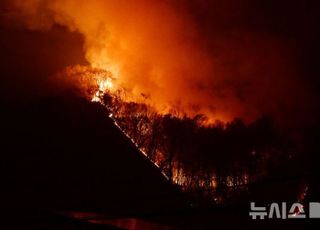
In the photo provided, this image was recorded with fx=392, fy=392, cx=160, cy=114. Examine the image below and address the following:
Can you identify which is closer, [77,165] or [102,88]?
[77,165]

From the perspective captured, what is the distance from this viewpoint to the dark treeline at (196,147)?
25.3 m

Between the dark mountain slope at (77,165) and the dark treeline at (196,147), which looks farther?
the dark treeline at (196,147)

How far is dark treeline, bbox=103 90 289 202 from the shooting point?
83.0 ft

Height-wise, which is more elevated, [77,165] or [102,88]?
[102,88]

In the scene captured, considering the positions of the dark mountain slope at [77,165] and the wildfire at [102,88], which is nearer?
the dark mountain slope at [77,165]

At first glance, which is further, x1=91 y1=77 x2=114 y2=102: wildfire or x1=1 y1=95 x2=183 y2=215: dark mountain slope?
x1=91 y1=77 x2=114 y2=102: wildfire

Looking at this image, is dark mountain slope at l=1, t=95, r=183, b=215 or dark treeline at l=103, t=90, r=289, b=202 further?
dark treeline at l=103, t=90, r=289, b=202

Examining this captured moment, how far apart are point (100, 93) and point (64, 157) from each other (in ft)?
19.0

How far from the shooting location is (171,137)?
26.0 metres

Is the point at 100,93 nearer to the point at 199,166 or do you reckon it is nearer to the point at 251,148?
the point at 199,166

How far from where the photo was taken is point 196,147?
86.4ft

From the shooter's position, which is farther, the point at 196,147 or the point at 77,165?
the point at 196,147

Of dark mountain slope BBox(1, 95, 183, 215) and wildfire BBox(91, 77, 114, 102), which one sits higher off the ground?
wildfire BBox(91, 77, 114, 102)

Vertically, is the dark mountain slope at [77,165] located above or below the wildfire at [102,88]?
below
